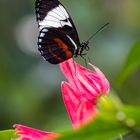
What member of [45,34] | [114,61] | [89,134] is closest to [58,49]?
[45,34]

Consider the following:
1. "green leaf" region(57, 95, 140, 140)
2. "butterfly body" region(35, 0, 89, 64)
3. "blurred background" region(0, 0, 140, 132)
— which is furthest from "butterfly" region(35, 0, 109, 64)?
"blurred background" region(0, 0, 140, 132)

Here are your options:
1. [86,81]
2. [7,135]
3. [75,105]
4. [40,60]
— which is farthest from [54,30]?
[40,60]

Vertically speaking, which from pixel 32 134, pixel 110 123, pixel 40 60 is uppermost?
pixel 110 123

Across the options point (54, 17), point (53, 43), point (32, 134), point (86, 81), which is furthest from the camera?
point (53, 43)

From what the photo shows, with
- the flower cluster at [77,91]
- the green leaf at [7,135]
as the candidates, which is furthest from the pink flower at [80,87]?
the green leaf at [7,135]

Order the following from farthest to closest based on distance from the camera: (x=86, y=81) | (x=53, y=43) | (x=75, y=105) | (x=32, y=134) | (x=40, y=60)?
(x=40, y=60), (x=53, y=43), (x=86, y=81), (x=75, y=105), (x=32, y=134)

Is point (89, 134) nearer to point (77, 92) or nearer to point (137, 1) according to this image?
point (77, 92)

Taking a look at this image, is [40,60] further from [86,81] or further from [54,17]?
[86,81]
